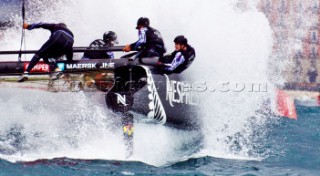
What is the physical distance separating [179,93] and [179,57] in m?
0.60

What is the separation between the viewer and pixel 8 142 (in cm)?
716

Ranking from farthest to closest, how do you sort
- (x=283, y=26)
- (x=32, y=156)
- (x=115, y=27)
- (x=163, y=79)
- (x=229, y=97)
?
1. (x=283, y=26)
2. (x=115, y=27)
3. (x=229, y=97)
4. (x=163, y=79)
5. (x=32, y=156)

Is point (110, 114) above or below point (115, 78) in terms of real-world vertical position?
below

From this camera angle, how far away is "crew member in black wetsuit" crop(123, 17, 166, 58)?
23.6 ft

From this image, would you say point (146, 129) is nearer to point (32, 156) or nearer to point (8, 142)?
point (32, 156)

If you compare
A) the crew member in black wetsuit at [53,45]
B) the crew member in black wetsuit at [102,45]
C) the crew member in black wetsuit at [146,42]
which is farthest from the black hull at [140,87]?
the crew member in black wetsuit at [102,45]

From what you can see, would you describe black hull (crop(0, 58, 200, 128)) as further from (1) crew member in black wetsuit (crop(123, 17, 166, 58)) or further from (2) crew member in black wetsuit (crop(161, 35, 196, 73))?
(1) crew member in black wetsuit (crop(123, 17, 166, 58))

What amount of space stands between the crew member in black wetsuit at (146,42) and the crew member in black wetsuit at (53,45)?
89 cm

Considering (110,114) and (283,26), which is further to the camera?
(283,26)

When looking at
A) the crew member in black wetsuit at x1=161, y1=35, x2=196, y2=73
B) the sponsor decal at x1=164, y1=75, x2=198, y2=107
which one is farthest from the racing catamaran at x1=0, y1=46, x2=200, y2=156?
the crew member in black wetsuit at x1=161, y1=35, x2=196, y2=73

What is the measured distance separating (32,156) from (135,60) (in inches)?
74.5

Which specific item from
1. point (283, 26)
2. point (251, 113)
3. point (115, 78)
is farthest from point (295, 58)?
point (115, 78)

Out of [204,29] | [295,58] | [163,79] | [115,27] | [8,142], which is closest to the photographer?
[163,79]

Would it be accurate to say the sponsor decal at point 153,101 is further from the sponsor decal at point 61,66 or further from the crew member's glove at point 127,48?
the sponsor decal at point 61,66
